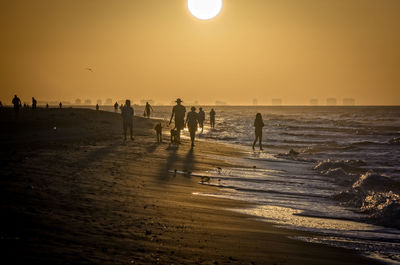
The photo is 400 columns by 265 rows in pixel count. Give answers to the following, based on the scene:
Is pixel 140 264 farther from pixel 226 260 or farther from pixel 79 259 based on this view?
pixel 226 260

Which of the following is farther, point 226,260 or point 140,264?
point 226,260

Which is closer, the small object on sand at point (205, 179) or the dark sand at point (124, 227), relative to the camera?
the dark sand at point (124, 227)

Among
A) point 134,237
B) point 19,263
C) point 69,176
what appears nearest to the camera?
point 19,263

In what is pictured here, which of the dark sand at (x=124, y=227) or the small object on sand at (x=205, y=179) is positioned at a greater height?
the dark sand at (x=124, y=227)

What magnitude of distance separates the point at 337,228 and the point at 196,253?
3029 mm

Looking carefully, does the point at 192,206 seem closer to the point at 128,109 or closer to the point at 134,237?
the point at 134,237

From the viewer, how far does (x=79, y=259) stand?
3904 mm

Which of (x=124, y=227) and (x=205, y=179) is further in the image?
(x=205, y=179)

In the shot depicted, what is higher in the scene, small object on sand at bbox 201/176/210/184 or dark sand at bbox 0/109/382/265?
dark sand at bbox 0/109/382/265

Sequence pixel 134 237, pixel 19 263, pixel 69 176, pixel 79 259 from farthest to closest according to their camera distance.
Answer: pixel 69 176 → pixel 134 237 → pixel 79 259 → pixel 19 263

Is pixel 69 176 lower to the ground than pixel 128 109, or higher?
lower

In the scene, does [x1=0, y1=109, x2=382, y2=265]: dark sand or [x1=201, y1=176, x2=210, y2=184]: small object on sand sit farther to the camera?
[x1=201, y1=176, x2=210, y2=184]: small object on sand

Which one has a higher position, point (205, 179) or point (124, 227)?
point (124, 227)

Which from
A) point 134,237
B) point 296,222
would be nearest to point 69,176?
point 134,237
